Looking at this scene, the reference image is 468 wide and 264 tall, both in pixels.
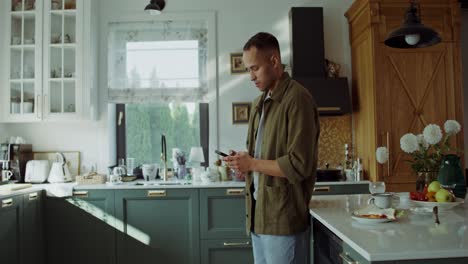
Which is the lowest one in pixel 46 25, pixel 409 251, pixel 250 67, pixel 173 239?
pixel 173 239

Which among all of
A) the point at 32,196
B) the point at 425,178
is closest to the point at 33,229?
the point at 32,196

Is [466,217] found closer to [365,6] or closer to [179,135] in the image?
[365,6]

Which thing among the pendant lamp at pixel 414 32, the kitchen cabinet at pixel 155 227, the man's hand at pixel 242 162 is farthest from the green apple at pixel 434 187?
the kitchen cabinet at pixel 155 227

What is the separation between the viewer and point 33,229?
347 cm

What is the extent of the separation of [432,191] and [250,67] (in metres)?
1.06

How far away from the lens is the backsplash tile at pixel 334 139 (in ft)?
13.7

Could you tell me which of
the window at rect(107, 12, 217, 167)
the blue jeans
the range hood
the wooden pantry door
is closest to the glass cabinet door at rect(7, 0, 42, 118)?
the window at rect(107, 12, 217, 167)

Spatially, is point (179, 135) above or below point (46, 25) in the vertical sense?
below

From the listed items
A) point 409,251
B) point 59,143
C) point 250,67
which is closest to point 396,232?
point 409,251

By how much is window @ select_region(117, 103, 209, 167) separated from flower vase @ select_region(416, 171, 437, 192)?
97.8 inches

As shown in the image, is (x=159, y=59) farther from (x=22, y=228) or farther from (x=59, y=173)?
(x=22, y=228)

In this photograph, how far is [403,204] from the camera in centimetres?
211

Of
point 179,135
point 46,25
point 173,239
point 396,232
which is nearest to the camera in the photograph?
point 396,232

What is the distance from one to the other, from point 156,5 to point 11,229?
2230 mm
